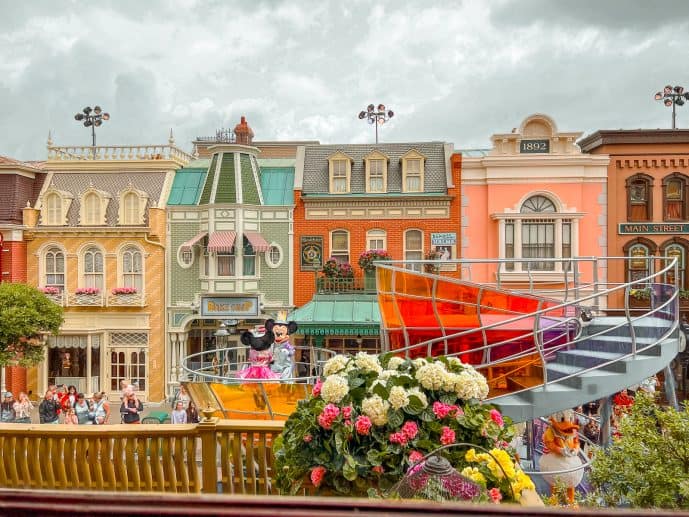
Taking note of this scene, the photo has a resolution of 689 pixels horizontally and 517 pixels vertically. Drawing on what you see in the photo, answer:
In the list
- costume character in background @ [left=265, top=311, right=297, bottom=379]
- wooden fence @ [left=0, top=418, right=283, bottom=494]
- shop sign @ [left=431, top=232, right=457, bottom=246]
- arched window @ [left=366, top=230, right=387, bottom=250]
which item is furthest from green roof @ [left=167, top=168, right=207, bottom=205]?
wooden fence @ [left=0, top=418, right=283, bottom=494]

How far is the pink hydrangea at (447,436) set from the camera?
4.71 metres

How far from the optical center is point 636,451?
4.95 metres

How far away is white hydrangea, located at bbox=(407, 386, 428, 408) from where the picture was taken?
4.87 metres

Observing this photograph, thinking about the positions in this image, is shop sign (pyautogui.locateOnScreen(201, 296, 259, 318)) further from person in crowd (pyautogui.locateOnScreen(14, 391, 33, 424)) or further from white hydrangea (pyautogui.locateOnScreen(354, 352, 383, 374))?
white hydrangea (pyautogui.locateOnScreen(354, 352, 383, 374))

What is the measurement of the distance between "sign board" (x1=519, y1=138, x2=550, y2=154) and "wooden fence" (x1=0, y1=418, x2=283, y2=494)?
17730 millimetres

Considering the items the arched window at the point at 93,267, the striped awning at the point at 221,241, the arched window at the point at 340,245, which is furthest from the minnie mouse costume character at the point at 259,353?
the arched window at the point at 93,267

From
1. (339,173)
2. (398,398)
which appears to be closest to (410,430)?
(398,398)

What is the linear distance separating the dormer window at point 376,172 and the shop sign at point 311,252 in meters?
2.59

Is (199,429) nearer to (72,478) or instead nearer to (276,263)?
(72,478)

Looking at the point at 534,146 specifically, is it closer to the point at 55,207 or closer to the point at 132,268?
the point at 132,268

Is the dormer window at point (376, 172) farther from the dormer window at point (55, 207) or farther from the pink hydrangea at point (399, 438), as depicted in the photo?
the pink hydrangea at point (399, 438)

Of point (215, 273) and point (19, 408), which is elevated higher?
point (215, 273)

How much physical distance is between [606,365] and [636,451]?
3.27 meters

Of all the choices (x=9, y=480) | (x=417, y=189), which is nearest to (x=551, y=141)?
(x=417, y=189)
